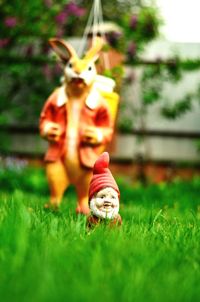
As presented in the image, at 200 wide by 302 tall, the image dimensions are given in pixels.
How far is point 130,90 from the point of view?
7.39 m

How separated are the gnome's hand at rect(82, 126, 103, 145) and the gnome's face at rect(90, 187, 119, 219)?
1.22 m

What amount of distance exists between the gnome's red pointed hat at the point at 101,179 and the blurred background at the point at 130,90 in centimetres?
456

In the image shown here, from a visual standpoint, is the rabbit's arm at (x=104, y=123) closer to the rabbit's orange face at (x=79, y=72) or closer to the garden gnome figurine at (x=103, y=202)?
the rabbit's orange face at (x=79, y=72)

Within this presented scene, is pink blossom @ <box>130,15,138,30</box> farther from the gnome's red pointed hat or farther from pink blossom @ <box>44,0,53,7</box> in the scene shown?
the gnome's red pointed hat

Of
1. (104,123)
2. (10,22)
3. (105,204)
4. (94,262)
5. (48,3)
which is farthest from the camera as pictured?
(48,3)

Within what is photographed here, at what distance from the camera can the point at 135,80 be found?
24.0ft

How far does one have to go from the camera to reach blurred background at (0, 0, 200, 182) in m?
7.12

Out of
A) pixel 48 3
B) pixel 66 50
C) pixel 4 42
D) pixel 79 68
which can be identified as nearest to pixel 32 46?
pixel 4 42

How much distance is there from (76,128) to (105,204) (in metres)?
1.36

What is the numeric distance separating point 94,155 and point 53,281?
239 centimetres

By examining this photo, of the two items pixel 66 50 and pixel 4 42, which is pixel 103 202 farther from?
pixel 4 42

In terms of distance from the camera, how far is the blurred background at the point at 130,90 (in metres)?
7.12

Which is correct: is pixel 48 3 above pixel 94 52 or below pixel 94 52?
above

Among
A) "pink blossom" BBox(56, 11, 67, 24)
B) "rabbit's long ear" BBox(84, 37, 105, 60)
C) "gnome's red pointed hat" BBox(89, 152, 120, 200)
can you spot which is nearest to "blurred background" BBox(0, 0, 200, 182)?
"pink blossom" BBox(56, 11, 67, 24)
